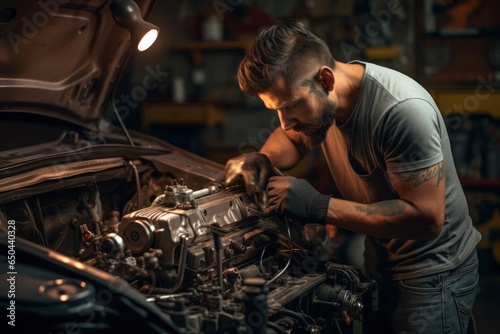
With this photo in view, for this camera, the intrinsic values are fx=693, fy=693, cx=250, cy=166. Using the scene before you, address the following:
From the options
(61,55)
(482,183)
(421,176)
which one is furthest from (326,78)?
(482,183)

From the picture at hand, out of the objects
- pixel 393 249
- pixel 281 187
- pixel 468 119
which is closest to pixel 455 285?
pixel 393 249

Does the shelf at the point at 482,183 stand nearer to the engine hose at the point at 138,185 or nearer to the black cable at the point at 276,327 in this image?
the engine hose at the point at 138,185

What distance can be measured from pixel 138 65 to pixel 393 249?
4490mm

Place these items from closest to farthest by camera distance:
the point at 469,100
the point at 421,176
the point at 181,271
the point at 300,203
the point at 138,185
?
1. the point at 181,271
2. the point at 421,176
3. the point at 300,203
4. the point at 138,185
5. the point at 469,100

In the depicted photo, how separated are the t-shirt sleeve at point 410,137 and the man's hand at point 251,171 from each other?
0.52 meters

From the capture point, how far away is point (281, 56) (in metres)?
2.35

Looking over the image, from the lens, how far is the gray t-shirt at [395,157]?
2303mm

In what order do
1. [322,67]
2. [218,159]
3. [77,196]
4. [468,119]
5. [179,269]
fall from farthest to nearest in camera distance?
[218,159] < [468,119] < [77,196] < [322,67] < [179,269]

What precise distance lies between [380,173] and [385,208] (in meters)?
0.20

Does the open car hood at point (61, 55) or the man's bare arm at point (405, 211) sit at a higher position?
the open car hood at point (61, 55)

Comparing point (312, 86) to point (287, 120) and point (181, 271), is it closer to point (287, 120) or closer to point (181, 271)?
point (287, 120)

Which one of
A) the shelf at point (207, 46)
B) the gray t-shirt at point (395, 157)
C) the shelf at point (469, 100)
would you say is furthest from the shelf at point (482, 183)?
the gray t-shirt at point (395, 157)

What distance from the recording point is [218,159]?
639cm

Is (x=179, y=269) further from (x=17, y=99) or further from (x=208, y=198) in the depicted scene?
(x=17, y=99)
